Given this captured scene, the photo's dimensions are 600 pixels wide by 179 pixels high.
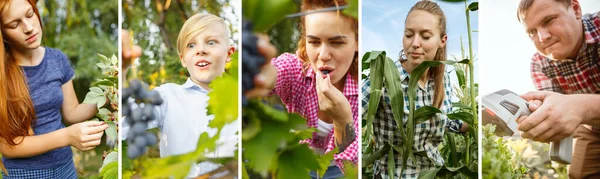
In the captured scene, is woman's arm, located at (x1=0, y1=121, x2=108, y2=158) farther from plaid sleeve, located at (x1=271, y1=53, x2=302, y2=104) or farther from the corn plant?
plaid sleeve, located at (x1=271, y1=53, x2=302, y2=104)

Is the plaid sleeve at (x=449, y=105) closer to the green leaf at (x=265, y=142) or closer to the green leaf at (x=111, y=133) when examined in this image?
the green leaf at (x=265, y=142)

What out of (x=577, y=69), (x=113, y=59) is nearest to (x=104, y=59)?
(x=113, y=59)

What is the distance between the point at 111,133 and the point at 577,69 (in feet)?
7.53

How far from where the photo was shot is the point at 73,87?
9.87ft

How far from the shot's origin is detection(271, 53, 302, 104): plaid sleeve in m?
3.10

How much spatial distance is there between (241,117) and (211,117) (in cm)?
14

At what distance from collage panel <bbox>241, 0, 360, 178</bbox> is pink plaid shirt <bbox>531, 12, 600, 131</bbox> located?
972mm

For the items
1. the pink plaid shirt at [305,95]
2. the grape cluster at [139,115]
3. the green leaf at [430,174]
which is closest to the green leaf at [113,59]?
the grape cluster at [139,115]

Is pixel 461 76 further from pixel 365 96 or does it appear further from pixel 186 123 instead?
pixel 186 123

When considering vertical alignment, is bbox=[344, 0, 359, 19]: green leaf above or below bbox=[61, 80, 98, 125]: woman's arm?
above

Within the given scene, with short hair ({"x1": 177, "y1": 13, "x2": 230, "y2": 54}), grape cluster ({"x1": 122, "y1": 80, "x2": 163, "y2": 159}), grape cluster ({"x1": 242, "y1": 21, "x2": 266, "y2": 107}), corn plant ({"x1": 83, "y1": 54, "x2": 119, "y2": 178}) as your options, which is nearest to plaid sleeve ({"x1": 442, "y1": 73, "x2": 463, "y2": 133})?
grape cluster ({"x1": 242, "y1": 21, "x2": 266, "y2": 107})

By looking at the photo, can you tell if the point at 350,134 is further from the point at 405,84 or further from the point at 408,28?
the point at 408,28

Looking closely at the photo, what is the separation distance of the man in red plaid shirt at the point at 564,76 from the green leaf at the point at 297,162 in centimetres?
109

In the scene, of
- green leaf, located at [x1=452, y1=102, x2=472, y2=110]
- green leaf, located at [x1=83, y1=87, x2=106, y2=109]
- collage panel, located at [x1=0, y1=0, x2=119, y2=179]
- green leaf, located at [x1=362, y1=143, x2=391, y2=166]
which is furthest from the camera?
green leaf, located at [x1=452, y1=102, x2=472, y2=110]
